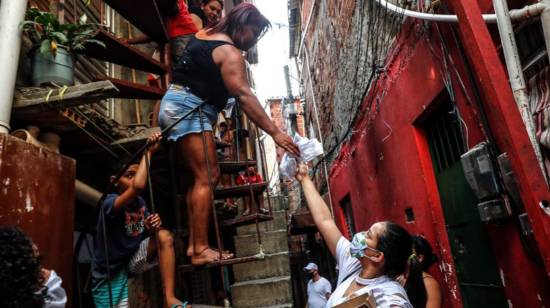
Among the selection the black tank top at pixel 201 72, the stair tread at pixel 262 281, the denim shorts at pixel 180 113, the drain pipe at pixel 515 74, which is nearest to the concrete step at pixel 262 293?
the stair tread at pixel 262 281

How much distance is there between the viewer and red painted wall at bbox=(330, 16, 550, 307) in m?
2.33

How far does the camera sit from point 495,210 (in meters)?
2.30

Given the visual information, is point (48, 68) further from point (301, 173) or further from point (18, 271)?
point (301, 173)

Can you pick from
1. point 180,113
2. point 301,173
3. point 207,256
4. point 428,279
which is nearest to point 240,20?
point 180,113

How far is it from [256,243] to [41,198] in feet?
9.51

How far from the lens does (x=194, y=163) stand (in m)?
3.02

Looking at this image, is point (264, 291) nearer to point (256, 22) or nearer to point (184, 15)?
point (256, 22)

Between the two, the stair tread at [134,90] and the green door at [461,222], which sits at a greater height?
the stair tread at [134,90]

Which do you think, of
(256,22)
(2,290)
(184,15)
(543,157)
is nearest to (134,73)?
(184,15)

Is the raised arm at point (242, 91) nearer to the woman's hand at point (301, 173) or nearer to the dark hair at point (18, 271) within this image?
the woman's hand at point (301, 173)

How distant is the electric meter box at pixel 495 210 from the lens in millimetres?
2250

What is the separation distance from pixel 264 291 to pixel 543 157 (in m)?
2.98

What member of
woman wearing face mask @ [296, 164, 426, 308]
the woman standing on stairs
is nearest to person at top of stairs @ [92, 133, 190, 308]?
the woman standing on stairs

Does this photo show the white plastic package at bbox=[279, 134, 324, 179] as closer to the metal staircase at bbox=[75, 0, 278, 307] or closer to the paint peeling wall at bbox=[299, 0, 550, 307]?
the metal staircase at bbox=[75, 0, 278, 307]
